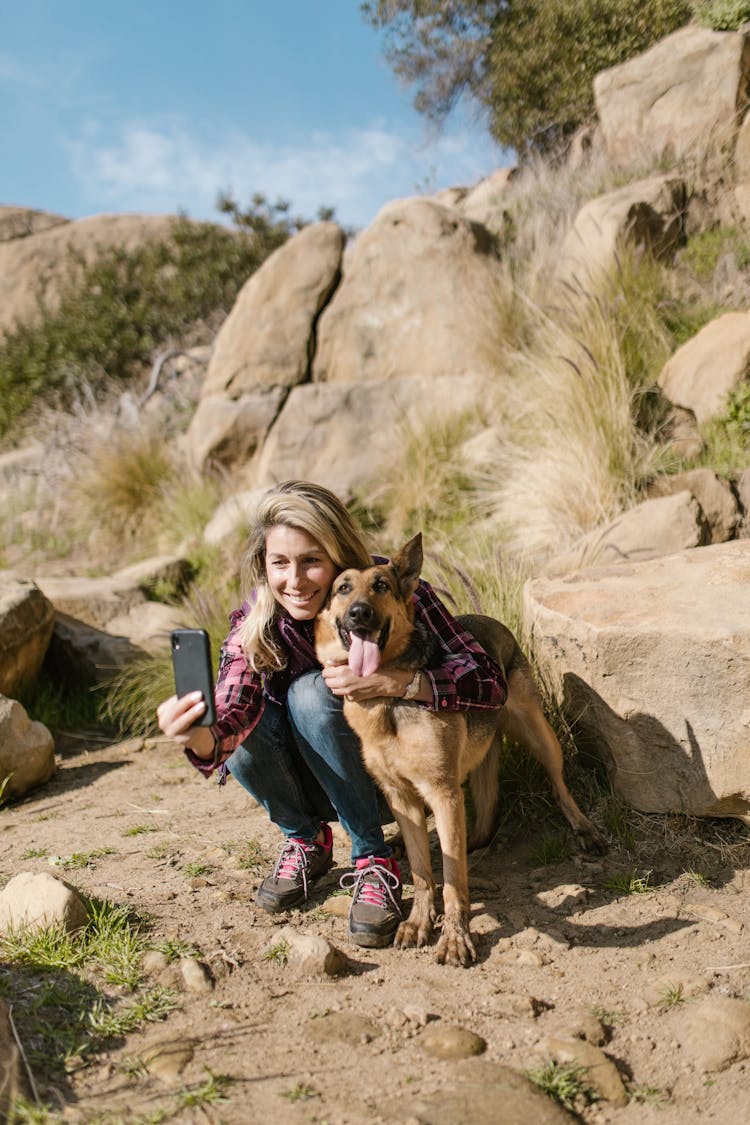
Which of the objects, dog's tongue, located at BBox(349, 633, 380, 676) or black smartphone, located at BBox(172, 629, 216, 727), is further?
dog's tongue, located at BBox(349, 633, 380, 676)

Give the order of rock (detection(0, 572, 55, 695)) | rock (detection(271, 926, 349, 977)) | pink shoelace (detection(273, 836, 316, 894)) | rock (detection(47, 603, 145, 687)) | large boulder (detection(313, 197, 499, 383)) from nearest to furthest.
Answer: rock (detection(271, 926, 349, 977)) < pink shoelace (detection(273, 836, 316, 894)) < rock (detection(0, 572, 55, 695)) < rock (detection(47, 603, 145, 687)) < large boulder (detection(313, 197, 499, 383))

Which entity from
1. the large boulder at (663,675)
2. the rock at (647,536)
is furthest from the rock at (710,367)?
the large boulder at (663,675)

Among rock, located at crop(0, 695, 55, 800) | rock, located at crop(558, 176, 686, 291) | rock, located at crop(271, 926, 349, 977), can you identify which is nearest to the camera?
rock, located at crop(271, 926, 349, 977)

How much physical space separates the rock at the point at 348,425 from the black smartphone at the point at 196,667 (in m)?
5.68

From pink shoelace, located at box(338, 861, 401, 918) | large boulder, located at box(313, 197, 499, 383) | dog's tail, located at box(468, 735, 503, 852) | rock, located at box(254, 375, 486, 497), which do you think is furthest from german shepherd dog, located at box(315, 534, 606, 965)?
large boulder, located at box(313, 197, 499, 383)

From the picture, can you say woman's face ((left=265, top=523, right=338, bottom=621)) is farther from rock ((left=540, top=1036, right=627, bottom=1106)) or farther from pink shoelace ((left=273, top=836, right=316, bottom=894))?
rock ((left=540, top=1036, right=627, bottom=1106))

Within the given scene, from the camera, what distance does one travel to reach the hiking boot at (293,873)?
3365 millimetres

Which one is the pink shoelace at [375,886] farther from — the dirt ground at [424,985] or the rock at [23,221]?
the rock at [23,221]

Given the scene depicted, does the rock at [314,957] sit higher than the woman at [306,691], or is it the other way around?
the woman at [306,691]

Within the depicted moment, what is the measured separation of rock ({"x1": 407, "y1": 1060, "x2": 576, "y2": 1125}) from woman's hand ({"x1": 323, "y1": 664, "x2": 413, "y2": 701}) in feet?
4.04

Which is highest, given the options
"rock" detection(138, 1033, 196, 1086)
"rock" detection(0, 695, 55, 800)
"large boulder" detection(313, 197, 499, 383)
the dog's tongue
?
"large boulder" detection(313, 197, 499, 383)

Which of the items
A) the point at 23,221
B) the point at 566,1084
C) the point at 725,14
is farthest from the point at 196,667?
the point at 23,221

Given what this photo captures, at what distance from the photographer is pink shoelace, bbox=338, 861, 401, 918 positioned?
10.7 ft

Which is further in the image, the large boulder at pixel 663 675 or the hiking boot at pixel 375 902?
the large boulder at pixel 663 675
